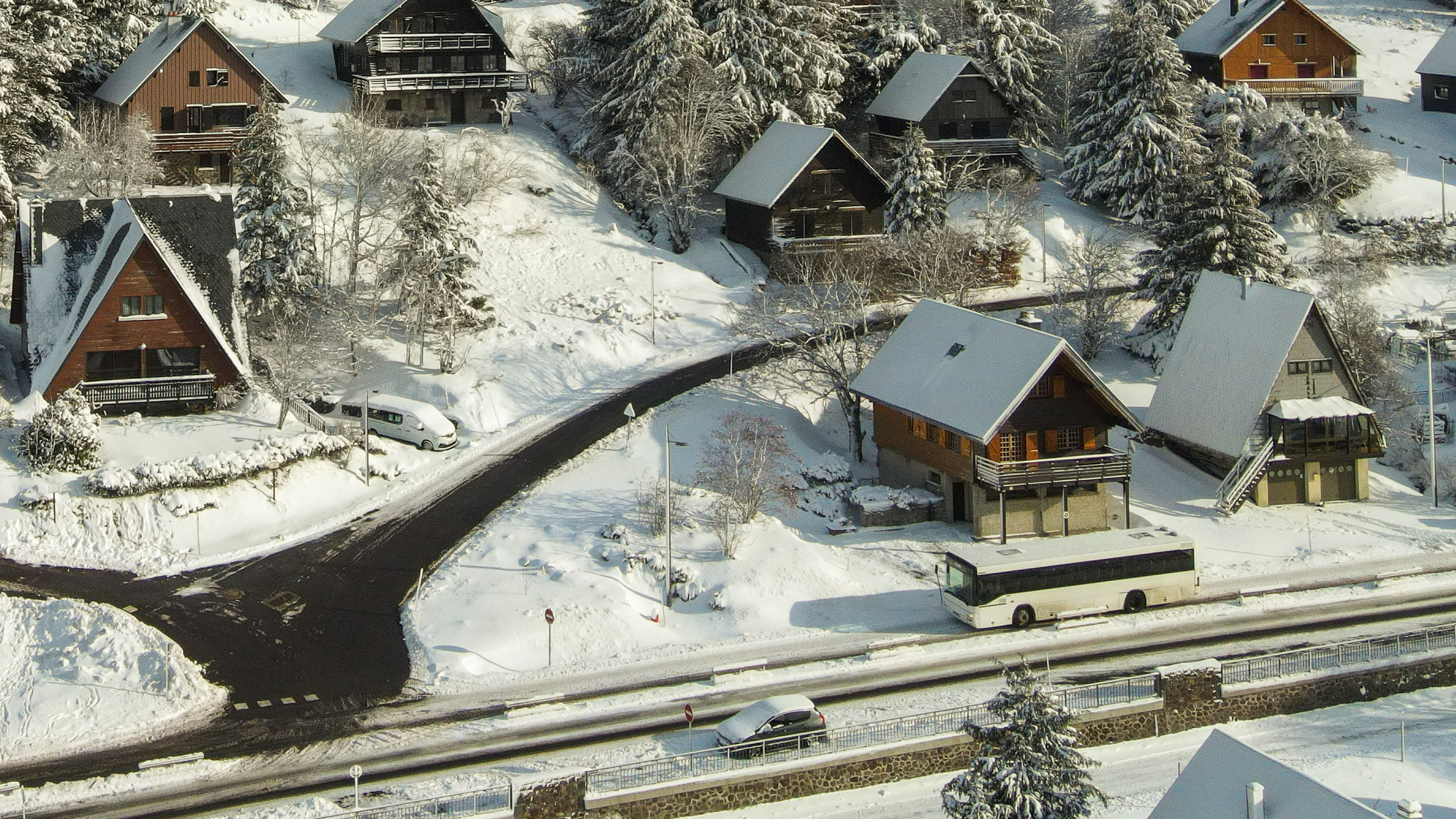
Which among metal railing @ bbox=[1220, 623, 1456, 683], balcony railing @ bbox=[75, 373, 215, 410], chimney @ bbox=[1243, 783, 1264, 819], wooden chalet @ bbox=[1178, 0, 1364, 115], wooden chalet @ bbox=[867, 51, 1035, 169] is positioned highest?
wooden chalet @ bbox=[1178, 0, 1364, 115]

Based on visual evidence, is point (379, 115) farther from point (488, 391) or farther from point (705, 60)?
point (488, 391)

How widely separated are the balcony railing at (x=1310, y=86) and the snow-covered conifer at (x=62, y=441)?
6673 cm

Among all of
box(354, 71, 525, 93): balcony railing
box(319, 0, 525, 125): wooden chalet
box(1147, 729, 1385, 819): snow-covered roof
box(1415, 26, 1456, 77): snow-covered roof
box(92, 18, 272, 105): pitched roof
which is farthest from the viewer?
box(1415, 26, 1456, 77): snow-covered roof

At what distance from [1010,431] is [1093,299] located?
56.1ft

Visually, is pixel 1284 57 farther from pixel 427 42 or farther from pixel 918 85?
pixel 427 42

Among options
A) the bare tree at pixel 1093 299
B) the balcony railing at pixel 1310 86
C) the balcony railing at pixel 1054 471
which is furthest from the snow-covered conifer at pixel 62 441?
the balcony railing at pixel 1310 86

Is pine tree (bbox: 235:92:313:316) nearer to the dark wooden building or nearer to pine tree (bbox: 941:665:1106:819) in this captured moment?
pine tree (bbox: 941:665:1106:819)

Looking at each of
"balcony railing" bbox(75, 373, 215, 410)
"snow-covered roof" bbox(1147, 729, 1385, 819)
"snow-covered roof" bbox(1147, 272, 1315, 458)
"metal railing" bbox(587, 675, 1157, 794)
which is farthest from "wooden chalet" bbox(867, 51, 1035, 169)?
"snow-covered roof" bbox(1147, 729, 1385, 819)

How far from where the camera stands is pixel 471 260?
68125 mm

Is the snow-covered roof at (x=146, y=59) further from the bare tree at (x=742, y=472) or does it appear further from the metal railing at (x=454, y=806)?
the metal railing at (x=454, y=806)

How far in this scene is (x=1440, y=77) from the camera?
10125 cm

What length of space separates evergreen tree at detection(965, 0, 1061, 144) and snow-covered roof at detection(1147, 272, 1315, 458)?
27471 mm

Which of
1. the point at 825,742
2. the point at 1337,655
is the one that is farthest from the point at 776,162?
the point at 825,742

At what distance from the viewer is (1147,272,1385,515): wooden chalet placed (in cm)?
6228
